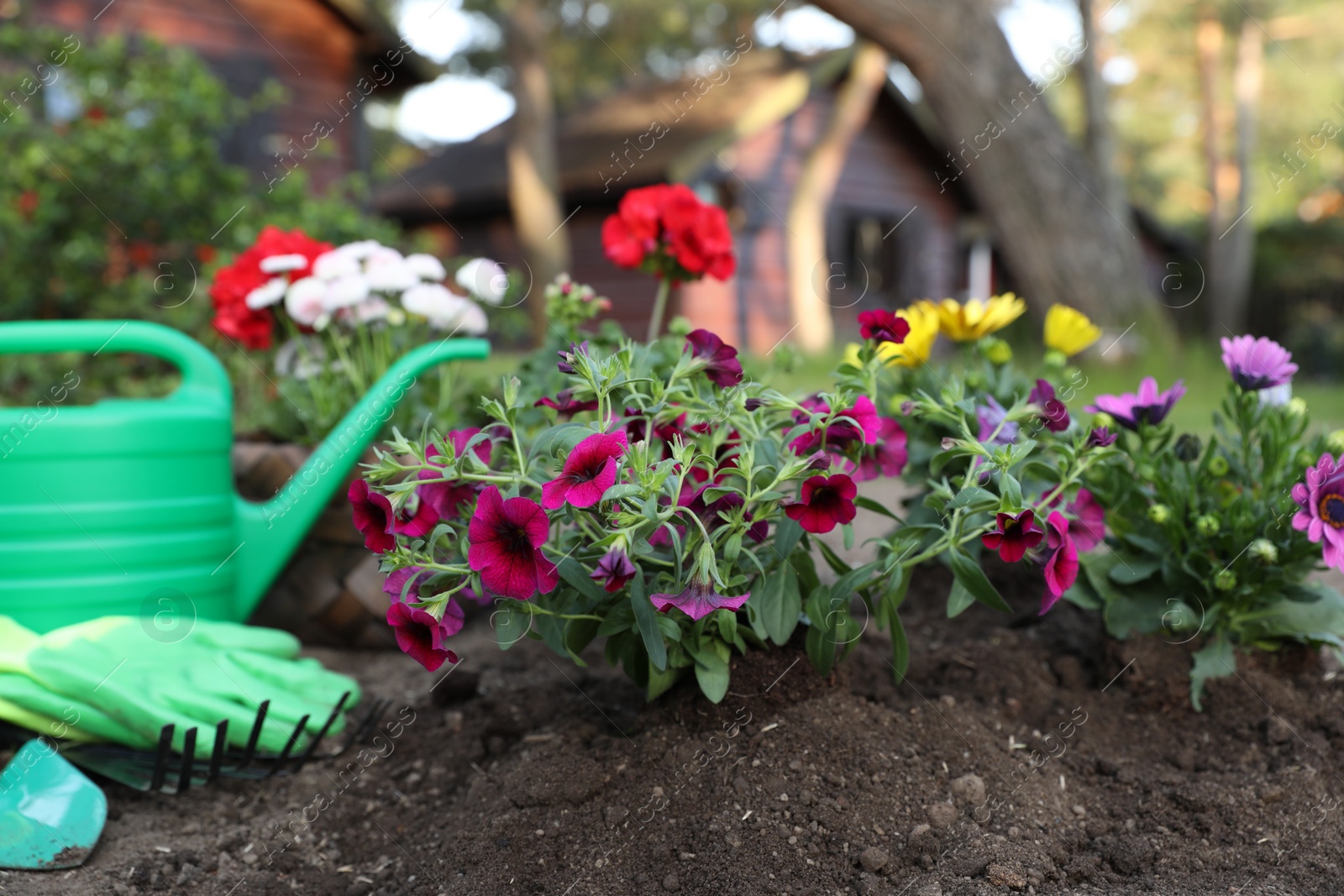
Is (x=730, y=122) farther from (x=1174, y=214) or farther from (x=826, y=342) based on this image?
(x=1174, y=214)

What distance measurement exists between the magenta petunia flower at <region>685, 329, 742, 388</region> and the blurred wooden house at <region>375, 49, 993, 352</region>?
782 centimetres

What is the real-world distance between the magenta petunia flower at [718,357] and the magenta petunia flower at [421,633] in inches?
18.1

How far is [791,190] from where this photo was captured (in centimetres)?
1169

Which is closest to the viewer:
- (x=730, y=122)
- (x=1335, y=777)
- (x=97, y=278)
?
(x=1335, y=777)

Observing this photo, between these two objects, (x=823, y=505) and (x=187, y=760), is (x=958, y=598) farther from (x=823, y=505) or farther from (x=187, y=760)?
(x=187, y=760)

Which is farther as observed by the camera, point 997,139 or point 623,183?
point 623,183

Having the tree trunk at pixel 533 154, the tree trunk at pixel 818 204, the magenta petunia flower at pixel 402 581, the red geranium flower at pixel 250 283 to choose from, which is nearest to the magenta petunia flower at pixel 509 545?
the magenta petunia flower at pixel 402 581

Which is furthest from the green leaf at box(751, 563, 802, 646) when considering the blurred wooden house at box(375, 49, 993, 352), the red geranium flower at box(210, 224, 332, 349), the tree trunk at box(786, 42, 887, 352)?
the tree trunk at box(786, 42, 887, 352)

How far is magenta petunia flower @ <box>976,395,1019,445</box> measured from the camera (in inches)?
57.1

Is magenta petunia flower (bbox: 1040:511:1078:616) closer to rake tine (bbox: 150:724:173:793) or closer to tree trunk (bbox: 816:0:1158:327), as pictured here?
rake tine (bbox: 150:724:173:793)

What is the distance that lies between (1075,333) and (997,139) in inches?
158

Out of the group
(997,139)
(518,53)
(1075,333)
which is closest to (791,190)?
(518,53)

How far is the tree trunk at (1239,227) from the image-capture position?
41.8ft

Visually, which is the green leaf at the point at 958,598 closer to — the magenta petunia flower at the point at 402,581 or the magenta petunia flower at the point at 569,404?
the magenta petunia flower at the point at 569,404
